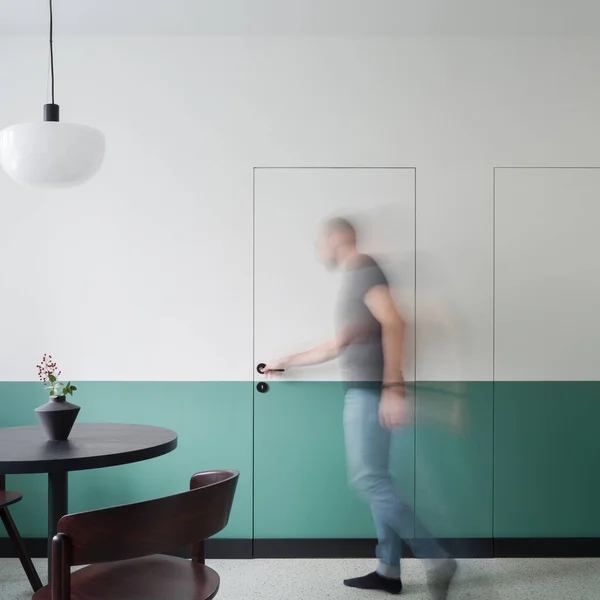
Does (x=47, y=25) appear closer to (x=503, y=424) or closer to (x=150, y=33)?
(x=150, y=33)

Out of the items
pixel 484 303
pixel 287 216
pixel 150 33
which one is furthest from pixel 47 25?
pixel 484 303

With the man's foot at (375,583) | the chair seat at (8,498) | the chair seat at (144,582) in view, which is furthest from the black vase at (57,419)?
the man's foot at (375,583)

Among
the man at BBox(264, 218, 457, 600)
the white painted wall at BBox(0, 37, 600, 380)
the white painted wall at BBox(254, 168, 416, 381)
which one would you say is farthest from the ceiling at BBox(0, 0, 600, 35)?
the man at BBox(264, 218, 457, 600)

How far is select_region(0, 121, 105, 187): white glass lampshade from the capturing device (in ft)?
7.55

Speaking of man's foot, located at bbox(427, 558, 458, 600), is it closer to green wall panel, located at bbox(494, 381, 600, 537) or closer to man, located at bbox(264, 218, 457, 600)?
man, located at bbox(264, 218, 457, 600)

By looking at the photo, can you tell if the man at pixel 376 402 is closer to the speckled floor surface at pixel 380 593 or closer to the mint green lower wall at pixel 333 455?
the speckled floor surface at pixel 380 593

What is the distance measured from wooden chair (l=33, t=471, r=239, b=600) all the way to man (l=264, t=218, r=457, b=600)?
1.19 m

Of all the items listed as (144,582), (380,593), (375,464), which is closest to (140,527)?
(144,582)

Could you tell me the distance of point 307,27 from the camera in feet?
12.5

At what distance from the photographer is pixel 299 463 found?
3889 millimetres

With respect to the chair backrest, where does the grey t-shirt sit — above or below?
above

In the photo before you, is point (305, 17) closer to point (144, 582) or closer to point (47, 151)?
point (47, 151)

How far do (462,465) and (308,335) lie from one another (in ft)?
3.76

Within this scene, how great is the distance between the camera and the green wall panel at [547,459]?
3883 mm
